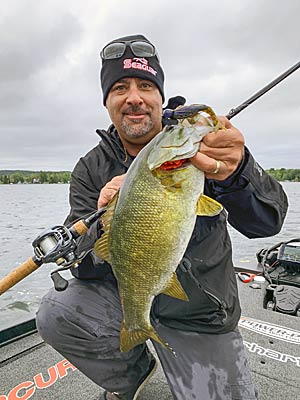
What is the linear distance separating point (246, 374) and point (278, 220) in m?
0.96

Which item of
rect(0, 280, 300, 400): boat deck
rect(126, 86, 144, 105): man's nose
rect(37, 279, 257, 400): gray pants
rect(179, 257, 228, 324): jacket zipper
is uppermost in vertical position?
rect(126, 86, 144, 105): man's nose

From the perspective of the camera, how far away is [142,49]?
304cm

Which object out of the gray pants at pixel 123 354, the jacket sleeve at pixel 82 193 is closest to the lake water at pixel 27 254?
the gray pants at pixel 123 354

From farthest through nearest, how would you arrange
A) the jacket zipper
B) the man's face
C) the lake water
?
the lake water, the man's face, the jacket zipper

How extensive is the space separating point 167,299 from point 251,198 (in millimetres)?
862

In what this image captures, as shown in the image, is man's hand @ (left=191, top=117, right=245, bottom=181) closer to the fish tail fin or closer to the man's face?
the fish tail fin

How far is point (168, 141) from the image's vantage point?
162 cm

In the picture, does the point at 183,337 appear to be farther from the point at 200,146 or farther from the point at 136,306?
the point at 200,146

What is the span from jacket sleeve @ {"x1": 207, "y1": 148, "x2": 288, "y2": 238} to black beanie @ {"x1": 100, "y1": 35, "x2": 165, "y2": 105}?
1.08 meters

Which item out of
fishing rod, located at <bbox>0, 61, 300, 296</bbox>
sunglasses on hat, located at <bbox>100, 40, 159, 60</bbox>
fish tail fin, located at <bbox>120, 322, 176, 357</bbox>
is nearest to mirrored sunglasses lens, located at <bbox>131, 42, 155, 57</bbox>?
sunglasses on hat, located at <bbox>100, 40, 159, 60</bbox>

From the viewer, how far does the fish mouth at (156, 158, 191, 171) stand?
1.66 m

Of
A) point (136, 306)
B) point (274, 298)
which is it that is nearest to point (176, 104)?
point (136, 306)

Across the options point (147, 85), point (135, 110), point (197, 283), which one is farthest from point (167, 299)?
point (147, 85)

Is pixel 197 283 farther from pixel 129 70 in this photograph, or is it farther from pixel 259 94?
pixel 129 70
